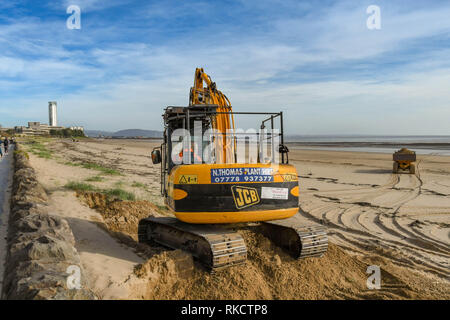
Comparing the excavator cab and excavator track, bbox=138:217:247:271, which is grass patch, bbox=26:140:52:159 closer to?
excavator track, bbox=138:217:247:271

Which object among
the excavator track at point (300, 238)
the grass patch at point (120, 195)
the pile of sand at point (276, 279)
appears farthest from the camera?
the grass patch at point (120, 195)

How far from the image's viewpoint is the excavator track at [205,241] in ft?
17.0

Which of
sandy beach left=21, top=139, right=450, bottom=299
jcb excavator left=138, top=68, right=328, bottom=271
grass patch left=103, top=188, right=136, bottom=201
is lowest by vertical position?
sandy beach left=21, top=139, right=450, bottom=299

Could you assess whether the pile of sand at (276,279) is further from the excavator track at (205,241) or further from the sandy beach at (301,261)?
the excavator track at (205,241)

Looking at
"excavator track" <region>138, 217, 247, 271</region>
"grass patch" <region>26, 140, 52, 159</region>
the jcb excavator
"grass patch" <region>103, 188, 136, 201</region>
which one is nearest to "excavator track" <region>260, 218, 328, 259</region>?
the jcb excavator

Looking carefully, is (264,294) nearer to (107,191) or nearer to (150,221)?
(150,221)

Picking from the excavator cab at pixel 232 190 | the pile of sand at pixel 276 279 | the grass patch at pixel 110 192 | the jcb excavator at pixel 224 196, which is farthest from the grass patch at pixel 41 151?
the pile of sand at pixel 276 279

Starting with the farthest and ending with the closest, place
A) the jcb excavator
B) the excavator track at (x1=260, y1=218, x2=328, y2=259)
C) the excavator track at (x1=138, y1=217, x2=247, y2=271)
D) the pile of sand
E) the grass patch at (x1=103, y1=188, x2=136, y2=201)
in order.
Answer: the grass patch at (x1=103, y1=188, x2=136, y2=201)
the excavator track at (x1=260, y1=218, x2=328, y2=259)
the jcb excavator
the excavator track at (x1=138, y1=217, x2=247, y2=271)
the pile of sand

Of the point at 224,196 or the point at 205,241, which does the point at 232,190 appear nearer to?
the point at 224,196

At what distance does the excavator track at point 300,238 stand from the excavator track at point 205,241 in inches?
42.1

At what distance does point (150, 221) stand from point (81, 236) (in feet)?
5.20

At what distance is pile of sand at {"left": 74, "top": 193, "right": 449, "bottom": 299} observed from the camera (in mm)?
5043

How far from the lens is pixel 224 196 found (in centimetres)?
552
